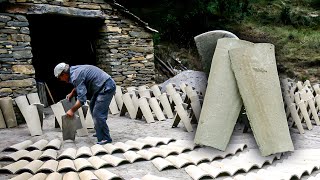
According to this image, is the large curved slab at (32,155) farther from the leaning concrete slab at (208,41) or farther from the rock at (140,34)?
Result: the rock at (140,34)

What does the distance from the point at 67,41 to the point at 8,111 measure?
4.81 metres

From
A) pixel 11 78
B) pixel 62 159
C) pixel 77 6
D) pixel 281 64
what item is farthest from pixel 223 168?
pixel 281 64

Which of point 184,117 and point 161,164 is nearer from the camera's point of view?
point 161,164

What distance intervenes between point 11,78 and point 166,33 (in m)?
8.42

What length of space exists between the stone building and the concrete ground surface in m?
1.34

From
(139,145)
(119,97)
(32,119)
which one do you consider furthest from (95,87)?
(119,97)

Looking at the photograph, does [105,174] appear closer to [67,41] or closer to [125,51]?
[125,51]

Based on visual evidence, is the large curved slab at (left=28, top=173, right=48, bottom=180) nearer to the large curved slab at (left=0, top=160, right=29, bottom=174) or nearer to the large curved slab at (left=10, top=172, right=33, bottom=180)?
the large curved slab at (left=10, top=172, right=33, bottom=180)

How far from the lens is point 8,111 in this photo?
650 centimetres

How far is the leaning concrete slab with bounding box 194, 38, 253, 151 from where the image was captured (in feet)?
14.5

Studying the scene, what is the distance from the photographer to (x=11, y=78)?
23.3 feet

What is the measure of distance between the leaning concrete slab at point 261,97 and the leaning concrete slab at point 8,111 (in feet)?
13.8

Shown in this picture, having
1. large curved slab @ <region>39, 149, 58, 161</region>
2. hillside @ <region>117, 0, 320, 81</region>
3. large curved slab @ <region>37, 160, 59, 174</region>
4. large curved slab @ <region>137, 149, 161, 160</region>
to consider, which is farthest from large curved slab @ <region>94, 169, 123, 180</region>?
hillside @ <region>117, 0, 320, 81</region>

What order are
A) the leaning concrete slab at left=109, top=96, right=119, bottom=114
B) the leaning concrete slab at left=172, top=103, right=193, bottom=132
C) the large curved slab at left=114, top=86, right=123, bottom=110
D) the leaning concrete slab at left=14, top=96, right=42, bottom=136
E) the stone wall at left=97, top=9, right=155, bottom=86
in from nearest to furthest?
the leaning concrete slab at left=14, top=96, right=42, bottom=136 → the leaning concrete slab at left=172, top=103, right=193, bottom=132 → the leaning concrete slab at left=109, top=96, right=119, bottom=114 → the large curved slab at left=114, top=86, right=123, bottom=110 → the stone wall at left=97, top=9, right=155, bottom=86
